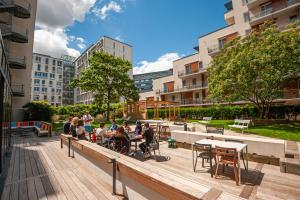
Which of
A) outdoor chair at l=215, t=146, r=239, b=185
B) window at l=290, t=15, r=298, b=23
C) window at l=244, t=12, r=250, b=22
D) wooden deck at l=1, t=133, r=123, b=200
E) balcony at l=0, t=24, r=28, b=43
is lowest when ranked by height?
wooden deck at l=1, t=133, r=123, b=200

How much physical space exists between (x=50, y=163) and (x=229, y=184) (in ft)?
20.4

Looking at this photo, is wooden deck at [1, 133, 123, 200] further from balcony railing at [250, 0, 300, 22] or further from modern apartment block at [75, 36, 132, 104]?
modern apartment block at [75, 36, 132, 104]

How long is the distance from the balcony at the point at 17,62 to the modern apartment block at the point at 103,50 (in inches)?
1181

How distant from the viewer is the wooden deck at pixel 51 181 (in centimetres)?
386

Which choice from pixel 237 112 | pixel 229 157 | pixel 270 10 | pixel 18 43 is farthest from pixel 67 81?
pixel 229 157

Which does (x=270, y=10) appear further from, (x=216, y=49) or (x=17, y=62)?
(x=17, y=62)

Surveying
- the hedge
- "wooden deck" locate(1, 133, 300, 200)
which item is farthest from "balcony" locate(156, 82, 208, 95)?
"wooden deck" locate(1, 133, 300, 200)

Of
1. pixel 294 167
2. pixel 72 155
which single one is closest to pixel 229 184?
pixel 294 167

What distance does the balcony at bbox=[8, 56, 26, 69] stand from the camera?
1844 centimetres

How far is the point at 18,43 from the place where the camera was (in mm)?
20109

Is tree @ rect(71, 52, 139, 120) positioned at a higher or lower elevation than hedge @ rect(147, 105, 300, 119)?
higher

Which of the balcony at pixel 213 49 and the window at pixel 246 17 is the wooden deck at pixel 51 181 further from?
the window at pixel 246 17

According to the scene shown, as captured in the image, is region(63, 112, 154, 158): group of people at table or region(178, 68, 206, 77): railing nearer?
region(63, 112, 154, 158): group of people at table

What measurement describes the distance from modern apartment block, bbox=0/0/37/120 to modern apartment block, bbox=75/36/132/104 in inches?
1145
